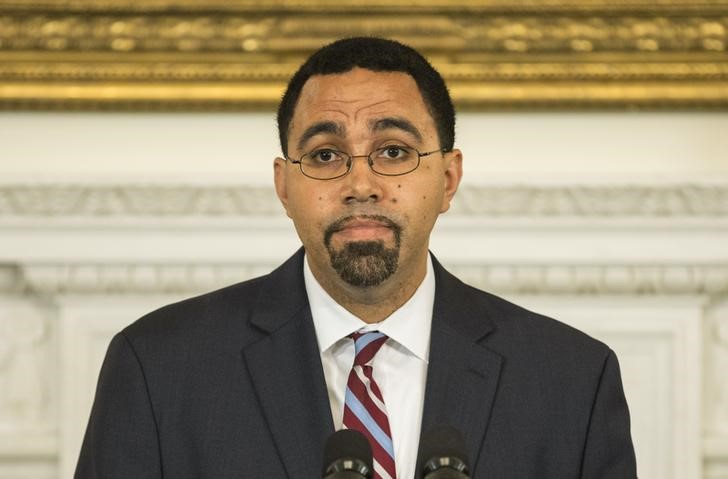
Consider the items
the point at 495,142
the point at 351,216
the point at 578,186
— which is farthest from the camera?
the point at 495,142

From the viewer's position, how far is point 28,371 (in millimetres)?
2592

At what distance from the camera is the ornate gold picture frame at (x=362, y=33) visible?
8.46 ft

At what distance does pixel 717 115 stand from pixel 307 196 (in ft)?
4.45

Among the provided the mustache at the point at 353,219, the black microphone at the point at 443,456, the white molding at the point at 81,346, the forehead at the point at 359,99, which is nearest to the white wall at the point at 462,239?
the white molding at the point at 81,346

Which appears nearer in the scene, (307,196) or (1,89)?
(307,196)

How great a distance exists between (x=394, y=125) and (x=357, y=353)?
0.36m

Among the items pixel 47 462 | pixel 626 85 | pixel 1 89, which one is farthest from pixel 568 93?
pixel 47 462

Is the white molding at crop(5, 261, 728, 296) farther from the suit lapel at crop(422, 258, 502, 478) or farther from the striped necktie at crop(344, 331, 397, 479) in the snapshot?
the striped necktie at crop(344, 331, 397, 479)

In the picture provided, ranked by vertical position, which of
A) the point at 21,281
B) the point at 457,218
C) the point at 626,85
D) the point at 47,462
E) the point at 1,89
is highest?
the point at 626,85

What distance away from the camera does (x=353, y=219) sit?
5.34 ft

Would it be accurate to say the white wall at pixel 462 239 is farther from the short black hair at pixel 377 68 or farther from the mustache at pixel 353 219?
the mustache at pixel 353 219

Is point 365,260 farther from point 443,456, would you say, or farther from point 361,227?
point 443,456

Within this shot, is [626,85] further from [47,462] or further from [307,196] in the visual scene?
[47,462]

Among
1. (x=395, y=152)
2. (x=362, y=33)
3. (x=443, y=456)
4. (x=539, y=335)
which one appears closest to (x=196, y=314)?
(x=395, y=152)
